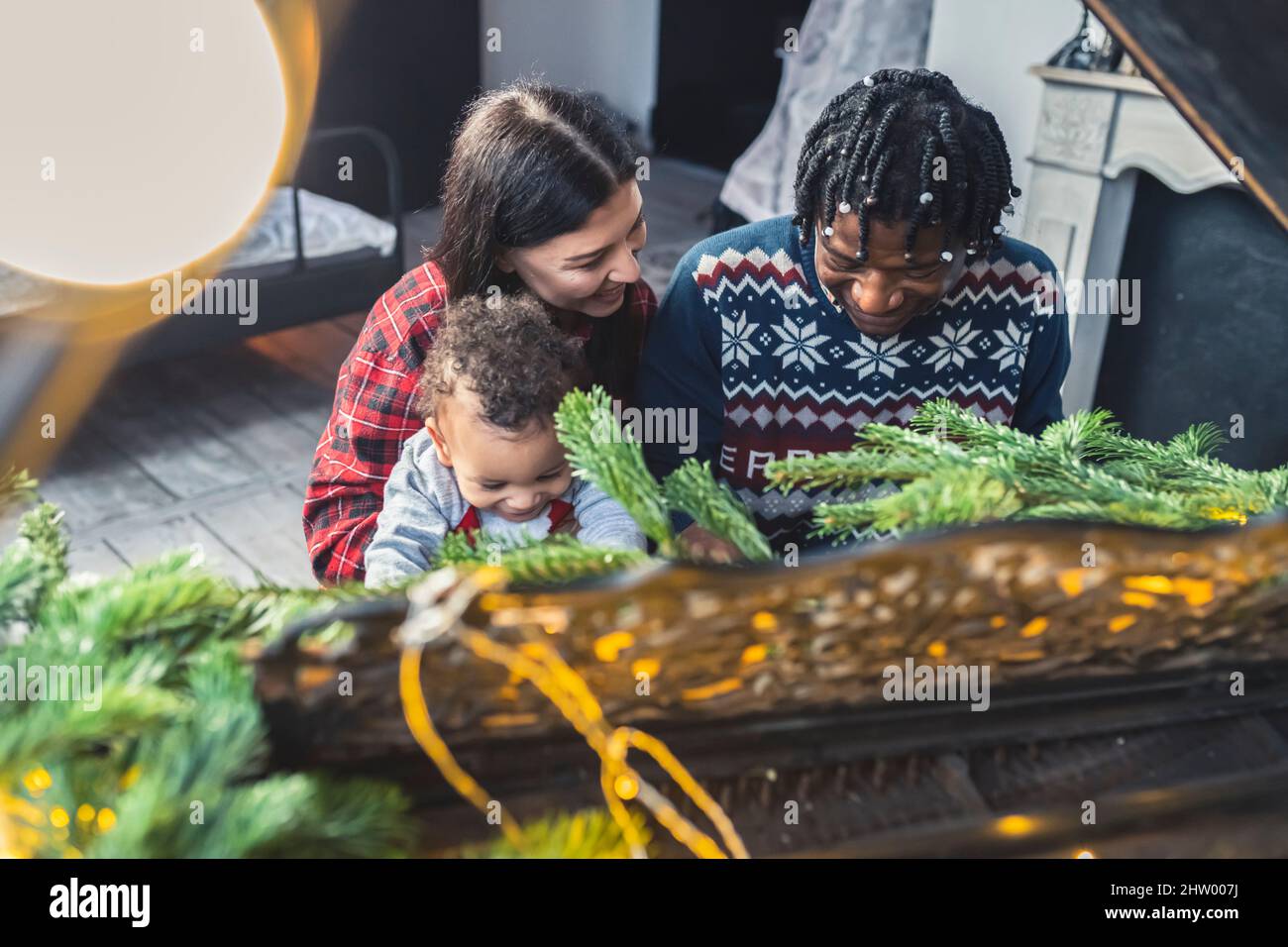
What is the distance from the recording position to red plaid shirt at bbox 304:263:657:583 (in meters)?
1.41

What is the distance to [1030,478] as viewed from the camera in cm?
67

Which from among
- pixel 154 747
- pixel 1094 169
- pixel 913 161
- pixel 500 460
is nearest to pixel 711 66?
pixel 1094 169

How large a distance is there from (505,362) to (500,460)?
11 cm

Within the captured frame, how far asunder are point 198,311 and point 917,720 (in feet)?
10.9

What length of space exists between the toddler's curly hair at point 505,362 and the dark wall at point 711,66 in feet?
20.6

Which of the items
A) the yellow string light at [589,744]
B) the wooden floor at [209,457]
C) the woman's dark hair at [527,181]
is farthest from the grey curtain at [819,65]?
the yellow string light at [589,744]

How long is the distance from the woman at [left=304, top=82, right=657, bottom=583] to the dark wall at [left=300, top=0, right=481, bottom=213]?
192 inches

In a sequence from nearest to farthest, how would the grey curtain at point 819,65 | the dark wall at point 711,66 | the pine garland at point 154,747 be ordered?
the pine garland at point 154,747 < the grey curtain at point 819,65 < the dark wall at point 711,66

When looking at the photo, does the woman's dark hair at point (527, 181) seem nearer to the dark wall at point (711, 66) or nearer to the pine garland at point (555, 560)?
the pine garland at point (555, 560)

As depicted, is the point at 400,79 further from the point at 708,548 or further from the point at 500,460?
the point at 708,548

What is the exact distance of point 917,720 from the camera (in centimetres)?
64

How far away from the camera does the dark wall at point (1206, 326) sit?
306 centimetres

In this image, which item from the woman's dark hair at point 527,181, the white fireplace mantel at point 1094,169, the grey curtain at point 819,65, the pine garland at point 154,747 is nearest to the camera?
the pine garland at point 154,747
